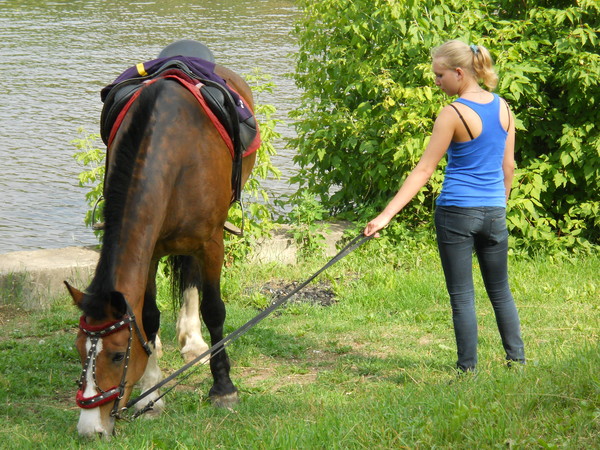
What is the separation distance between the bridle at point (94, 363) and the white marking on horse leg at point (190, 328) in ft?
6.24

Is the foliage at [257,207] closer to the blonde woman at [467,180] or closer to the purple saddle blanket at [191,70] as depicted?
the purple saddle blanket at [191,70]

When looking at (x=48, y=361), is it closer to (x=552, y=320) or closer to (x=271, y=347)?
(x=271, y=347)

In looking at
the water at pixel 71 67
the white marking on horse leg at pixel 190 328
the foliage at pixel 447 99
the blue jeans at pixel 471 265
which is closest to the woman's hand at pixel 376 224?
the blue jeans at pixel 471 265

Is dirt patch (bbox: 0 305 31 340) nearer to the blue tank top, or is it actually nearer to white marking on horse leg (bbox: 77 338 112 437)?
white marking on horse leg (bbox: 77 338 112 437)

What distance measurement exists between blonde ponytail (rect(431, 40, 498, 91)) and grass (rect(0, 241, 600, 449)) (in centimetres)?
154

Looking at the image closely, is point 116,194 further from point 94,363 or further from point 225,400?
point 225,400

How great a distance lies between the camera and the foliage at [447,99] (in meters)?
7.21

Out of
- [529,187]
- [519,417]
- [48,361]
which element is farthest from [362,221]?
[519,417]

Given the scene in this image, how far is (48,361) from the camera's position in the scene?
5.52m

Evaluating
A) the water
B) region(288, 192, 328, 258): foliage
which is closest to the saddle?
region(288, 192, 328, 258): foliage

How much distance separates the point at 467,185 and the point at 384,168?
3.36 metres

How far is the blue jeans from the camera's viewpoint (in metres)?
4.32

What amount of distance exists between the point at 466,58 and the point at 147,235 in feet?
6.19

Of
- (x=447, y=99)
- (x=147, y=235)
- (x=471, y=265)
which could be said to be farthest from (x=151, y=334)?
(x=447, y=99)
